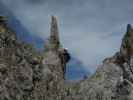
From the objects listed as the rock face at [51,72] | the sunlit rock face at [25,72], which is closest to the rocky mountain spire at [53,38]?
the rock face at [51,72]

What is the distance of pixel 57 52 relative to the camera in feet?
220

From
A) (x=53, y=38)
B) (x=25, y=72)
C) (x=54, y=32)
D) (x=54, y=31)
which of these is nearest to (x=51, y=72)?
(x=53, y=38)

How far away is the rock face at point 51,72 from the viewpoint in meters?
43.1

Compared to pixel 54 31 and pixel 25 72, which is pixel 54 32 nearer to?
pixel 54 31

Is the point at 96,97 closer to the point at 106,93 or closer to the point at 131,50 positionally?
the point at 106,93

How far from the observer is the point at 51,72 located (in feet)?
204

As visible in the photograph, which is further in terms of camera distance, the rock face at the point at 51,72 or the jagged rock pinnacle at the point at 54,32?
the jagged rock pinnacle at the point at 54,32

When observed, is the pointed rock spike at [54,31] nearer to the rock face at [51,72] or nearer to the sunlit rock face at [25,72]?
the rock face at [51,72]

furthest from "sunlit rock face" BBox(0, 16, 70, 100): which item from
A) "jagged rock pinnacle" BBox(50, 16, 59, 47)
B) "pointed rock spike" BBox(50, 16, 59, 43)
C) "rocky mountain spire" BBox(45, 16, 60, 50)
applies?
"pointed rock spike" BBox(50, 16, 59, 43)

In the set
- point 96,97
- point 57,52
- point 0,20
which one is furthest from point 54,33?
point 0,20

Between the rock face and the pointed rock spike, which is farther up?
the pointed rock spike

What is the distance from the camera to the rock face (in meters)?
43.1

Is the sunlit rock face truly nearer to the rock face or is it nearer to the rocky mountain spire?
the rock face

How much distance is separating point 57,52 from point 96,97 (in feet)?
36.9
